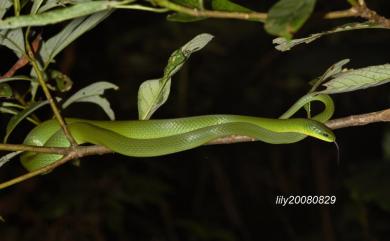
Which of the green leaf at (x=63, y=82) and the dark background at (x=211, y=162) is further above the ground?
the dark background at (x=211, y=162)

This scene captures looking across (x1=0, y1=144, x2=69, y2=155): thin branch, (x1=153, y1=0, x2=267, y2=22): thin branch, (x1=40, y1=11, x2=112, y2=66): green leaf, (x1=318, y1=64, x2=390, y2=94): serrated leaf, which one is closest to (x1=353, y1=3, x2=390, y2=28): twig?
(x1=153, y1=0, x2=267, y2=22): thin branch

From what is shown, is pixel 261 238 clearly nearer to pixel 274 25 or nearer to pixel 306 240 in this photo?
pixel 306 240

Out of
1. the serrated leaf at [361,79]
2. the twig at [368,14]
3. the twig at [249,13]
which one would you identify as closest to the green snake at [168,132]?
the serrated leaf at [361,79]

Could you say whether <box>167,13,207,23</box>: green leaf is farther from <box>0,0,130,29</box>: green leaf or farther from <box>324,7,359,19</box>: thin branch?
<box>324,7,359,19</box>: thin branch

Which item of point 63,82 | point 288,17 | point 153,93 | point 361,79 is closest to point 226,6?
point 288,17

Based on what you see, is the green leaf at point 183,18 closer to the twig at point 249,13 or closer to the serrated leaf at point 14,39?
the twig at point 249,13

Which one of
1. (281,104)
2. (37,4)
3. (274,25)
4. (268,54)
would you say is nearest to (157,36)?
(268,54)

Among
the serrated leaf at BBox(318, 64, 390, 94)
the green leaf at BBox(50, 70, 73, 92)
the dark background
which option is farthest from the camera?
the dark background
